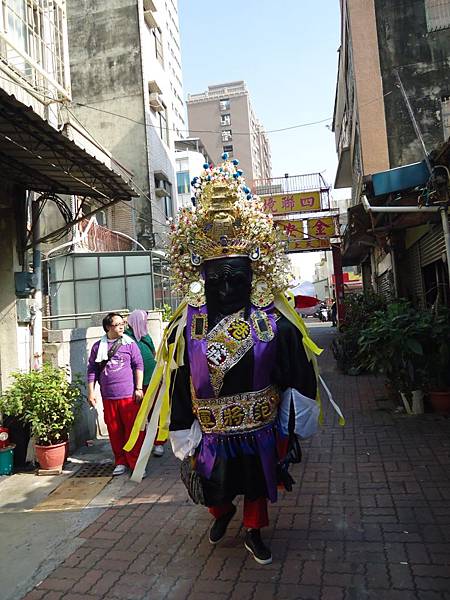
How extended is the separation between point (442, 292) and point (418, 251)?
54.0 inches

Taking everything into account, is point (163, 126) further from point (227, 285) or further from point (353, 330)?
point (227, 285)

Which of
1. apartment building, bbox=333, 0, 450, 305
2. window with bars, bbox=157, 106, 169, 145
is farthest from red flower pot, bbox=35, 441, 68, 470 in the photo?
window with bars, bbox=157, 106, 169, 145

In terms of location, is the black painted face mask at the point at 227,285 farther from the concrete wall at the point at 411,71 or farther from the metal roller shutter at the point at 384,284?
the concrete wall at the point at 411,71

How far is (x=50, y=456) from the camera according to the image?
493cm

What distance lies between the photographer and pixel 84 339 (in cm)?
646

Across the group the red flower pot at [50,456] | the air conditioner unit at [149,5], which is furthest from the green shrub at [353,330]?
the air conditioner unit at [149,5]

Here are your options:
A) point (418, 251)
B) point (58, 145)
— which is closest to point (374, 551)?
point (58, 145)

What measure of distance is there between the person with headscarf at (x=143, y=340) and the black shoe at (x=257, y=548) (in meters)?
2.57

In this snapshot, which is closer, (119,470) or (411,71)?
(119,470)

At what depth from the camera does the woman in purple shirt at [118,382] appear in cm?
485

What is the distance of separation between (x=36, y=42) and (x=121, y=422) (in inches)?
215

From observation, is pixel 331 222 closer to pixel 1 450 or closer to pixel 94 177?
pixel 94 177

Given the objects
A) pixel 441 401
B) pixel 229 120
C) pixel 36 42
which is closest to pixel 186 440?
pixel 441 401

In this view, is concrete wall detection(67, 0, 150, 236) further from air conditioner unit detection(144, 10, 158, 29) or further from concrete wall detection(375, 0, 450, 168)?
concrete wall detection(375, 0, 450, 168)
